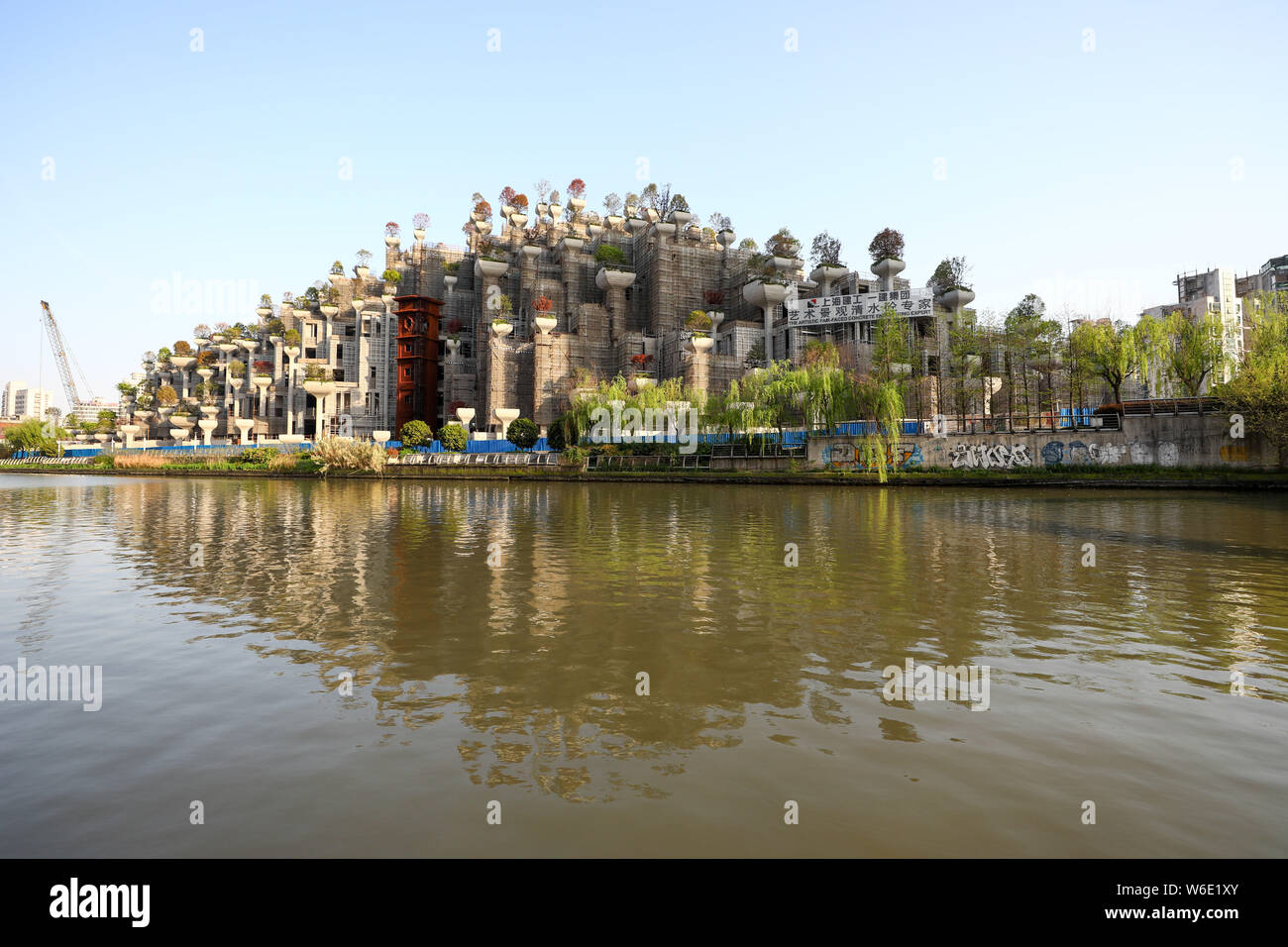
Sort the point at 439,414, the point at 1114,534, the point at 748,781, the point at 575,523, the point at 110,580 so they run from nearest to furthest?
1. the point at 748,781
2. the point at 110,580
3. the point at 1114,534
4. the point at 575,523
5. the point at 439,414

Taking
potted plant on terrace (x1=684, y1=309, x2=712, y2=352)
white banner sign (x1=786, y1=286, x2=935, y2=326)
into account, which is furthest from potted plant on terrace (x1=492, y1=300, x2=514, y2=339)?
white banner sign (x1=786, y1=286, x2=935, y2=326)

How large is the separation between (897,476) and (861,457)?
4.46 m

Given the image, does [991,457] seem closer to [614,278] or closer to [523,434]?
[523,434]

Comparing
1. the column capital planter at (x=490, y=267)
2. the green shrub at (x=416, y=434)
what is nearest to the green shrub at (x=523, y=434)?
the green shrub at (x=416, y=434)

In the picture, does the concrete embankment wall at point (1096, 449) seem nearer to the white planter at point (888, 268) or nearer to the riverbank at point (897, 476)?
the riverbank at point (897, 476)

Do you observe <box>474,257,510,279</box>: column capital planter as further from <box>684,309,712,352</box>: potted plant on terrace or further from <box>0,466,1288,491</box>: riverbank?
<box>0,466,1288,491</box>: riverbank

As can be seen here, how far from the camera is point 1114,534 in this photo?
722 inches

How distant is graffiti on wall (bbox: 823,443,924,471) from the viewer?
46.2 m

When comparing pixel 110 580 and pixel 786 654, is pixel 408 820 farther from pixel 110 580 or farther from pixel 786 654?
pixel 110 580

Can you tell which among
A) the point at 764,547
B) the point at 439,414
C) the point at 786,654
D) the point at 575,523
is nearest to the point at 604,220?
the point at 439,414

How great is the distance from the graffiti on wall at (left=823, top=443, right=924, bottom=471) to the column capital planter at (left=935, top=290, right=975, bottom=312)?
32.3m
